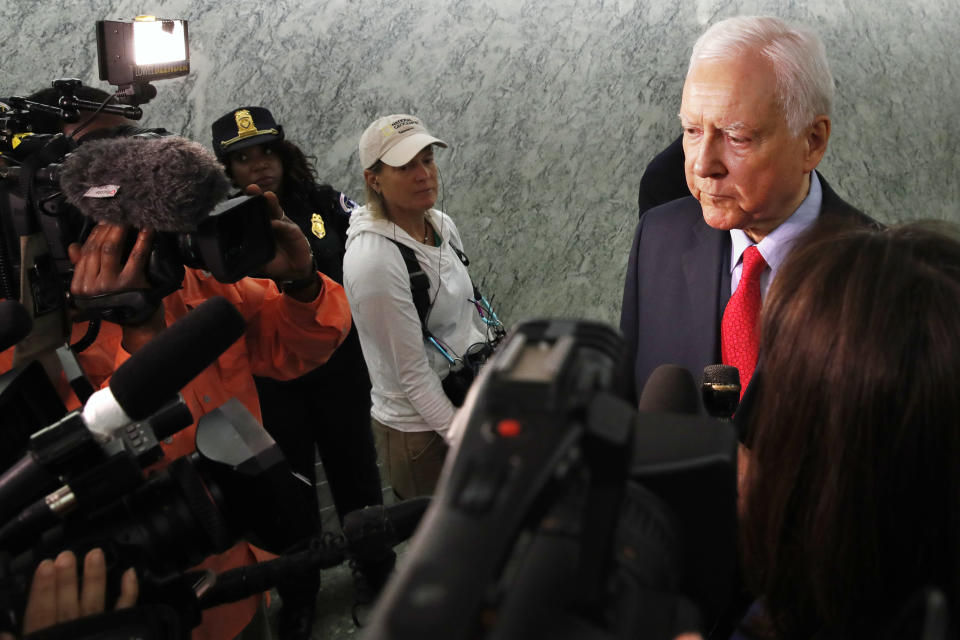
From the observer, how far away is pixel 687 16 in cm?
324

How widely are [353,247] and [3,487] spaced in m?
1.28

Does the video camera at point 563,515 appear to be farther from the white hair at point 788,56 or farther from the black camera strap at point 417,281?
the black camera strap at point 417,281

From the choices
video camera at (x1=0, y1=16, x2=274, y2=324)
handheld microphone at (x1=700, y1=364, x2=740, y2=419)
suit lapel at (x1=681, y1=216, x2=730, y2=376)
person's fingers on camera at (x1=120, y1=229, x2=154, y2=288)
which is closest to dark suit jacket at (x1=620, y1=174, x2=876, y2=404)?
suit lapel at (x1=681, y1=216, x2=730, y2=376)

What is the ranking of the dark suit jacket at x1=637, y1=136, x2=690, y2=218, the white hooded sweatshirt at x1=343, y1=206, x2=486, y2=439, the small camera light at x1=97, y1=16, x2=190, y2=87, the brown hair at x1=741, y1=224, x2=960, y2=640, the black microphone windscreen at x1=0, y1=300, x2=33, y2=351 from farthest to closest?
1. the white hooded sweatshirt at x1=343, y1=206, x2=486, y2=439
2. the dark suit jacket at x1=637, y1=136, x2=690, y2=218
3. the small camera light at x1=97, y1=16, x2=190, y2=87
4. the black microphone windscreen at x1=0, y1=300, x2=33, y2=351
5. the brown hair at x1=741, y1=224, x2=960, y2=640

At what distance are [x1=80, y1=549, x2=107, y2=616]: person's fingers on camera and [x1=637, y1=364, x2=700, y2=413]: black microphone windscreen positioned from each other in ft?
1.59

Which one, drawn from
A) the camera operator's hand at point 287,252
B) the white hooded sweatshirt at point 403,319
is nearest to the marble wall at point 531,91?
the white hooded sweatshirt at point 403,319

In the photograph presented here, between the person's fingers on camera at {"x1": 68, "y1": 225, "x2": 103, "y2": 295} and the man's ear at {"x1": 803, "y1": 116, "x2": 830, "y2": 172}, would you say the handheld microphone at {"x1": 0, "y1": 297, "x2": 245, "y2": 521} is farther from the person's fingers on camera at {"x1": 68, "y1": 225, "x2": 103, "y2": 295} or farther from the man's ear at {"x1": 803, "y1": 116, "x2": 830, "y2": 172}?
the man's ear at {"x1": 803, "y1": 116, "x2": 830, "y2": 172}

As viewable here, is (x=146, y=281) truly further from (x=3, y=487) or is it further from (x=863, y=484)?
(x=863, y=484)

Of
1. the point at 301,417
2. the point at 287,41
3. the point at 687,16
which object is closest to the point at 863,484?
the point at 301,417

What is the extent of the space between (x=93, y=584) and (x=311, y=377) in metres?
1.58

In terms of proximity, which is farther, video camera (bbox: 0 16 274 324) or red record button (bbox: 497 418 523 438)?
video camera (bbox: 0 16 274 324)

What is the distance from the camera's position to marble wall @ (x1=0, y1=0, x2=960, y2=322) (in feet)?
8.46

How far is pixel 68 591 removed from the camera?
2.14 ft

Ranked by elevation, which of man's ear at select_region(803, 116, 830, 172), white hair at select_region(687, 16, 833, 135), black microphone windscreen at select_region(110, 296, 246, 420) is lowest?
black microphone windscreen at select_region(110, 296, 246, 420)
